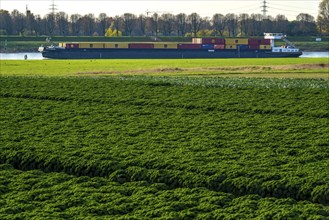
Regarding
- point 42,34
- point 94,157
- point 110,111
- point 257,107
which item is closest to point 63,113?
point 110,111

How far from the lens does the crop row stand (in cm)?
1269

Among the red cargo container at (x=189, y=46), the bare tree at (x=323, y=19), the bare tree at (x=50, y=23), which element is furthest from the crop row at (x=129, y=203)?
the bare tree at (x=50, y=23)

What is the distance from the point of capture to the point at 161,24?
16738 centimetres

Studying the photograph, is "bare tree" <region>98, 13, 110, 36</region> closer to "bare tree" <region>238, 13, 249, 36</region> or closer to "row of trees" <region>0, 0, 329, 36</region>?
"row of trees" <region>0, 0, 329, 36</region>

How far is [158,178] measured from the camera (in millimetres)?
15391

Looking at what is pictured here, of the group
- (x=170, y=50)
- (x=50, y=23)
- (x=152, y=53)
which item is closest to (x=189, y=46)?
(x=170, y=50)

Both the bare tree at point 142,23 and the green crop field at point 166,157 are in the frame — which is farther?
the bare tree at point 142,23

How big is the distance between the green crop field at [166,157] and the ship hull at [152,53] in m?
70.9

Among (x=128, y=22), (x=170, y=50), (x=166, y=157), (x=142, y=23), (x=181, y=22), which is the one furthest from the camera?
(x=142, y=23)

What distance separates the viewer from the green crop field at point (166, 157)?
13273 mm

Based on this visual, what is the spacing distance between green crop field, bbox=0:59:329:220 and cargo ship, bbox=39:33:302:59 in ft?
234

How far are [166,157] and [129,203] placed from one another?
148 inches

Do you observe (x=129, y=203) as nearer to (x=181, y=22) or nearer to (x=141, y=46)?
(x=141, y=46)

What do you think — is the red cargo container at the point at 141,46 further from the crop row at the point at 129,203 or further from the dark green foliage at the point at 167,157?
the crop row at the point at 129,203
